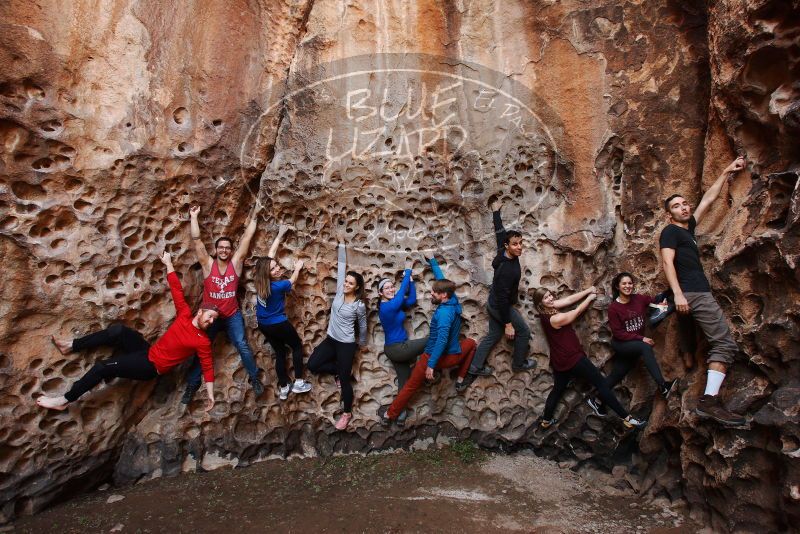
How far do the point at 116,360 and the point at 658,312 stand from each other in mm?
4451

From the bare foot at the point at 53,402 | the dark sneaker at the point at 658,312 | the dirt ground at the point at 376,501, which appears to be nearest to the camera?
the dirt ground at the point at 376,501

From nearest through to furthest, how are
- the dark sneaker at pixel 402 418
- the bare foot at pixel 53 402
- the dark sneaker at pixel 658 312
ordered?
the dark sneaker at pixel 658 312
the bare foot at pixel 53 402
the dark sneaker at pixel 402 418

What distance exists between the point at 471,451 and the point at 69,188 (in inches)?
167

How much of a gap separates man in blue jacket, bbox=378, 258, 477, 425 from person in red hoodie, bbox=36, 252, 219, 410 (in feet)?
5.71

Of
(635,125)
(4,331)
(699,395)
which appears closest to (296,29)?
(635,125)

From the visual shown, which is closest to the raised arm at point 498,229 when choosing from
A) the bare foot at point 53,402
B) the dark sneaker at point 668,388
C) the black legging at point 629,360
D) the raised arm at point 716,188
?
the black legging at point 629,360

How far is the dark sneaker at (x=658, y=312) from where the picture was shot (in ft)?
13.7

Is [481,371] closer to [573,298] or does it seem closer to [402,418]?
[402,418]

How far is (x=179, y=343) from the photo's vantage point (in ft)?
14.8

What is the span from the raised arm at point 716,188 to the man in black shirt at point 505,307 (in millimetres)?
1377

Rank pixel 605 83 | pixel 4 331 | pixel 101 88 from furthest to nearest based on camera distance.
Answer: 1. pixel 605 83
2. pixel 101 88
3. pixel 4 331

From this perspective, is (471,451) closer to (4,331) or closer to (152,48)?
(4,331)

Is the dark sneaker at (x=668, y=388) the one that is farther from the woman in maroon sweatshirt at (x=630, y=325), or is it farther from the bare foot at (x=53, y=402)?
the bare foot at (x=53, y=402)

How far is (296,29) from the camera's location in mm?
5227
